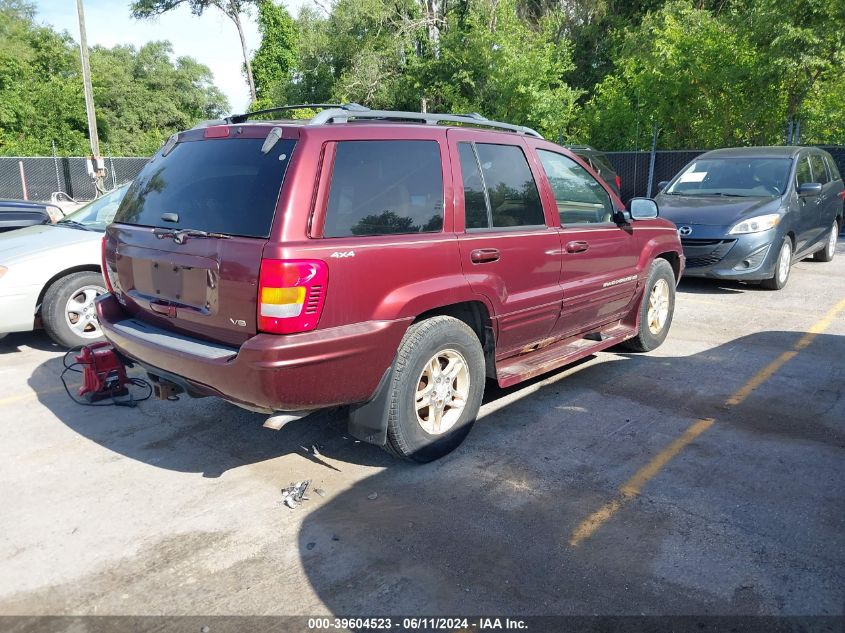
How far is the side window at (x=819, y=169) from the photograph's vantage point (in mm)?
9997

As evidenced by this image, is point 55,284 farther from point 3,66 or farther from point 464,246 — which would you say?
point 3,66

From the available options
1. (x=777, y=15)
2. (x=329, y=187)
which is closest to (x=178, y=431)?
(x=329, y=187)

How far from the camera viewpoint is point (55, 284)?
626 centimetres

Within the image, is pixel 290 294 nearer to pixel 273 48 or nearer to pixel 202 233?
pixel 202 233

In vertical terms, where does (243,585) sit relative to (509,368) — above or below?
below

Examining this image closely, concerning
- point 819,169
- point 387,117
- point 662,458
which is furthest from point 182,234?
point 819,169

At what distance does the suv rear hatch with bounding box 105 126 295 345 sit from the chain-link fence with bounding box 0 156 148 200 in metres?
28.2

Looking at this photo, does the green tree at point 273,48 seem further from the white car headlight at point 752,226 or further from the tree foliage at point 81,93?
the white car headlight at point 752,226

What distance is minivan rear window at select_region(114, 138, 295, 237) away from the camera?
3395mm

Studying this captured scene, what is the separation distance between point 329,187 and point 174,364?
1236mm

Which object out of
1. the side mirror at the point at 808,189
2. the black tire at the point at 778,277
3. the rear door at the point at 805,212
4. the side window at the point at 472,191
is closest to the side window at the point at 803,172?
the rear door at the point at 805,212

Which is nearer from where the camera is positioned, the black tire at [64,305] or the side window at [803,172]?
the black tire at [64,305]

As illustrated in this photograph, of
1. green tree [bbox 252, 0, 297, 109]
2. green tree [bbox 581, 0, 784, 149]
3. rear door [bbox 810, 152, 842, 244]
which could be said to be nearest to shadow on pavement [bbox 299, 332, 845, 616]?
rear door [bbox 810, 152, 842, 244]

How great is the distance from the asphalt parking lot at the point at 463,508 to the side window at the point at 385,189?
56.5 inches
